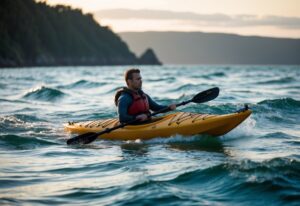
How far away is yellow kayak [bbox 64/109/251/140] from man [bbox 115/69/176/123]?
222 mm

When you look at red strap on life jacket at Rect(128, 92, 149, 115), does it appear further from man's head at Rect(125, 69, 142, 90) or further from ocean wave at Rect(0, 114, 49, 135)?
ocean wave at Rect(0, 114, 49, 135)

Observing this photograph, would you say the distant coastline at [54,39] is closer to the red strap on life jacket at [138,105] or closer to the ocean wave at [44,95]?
the ocean wave at [44,95]

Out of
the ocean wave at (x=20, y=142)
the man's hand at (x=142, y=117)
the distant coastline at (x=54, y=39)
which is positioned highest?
the distant coastline at (x=54, y=39)

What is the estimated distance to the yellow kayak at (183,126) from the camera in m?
8.34

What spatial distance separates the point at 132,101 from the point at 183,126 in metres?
0.92

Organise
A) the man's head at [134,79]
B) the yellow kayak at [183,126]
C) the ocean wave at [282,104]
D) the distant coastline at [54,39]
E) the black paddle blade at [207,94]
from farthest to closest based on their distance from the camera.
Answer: the distant coastline at [54,39], the ocean wave at [282,104], the black paddle blade at [207,94], the man's head at [134,79], the yellow kayak at [183,126]

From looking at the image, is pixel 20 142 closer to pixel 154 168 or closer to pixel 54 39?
pixel 154 168

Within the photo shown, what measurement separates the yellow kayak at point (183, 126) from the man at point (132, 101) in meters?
0.22

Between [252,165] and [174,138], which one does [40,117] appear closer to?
[174,138]

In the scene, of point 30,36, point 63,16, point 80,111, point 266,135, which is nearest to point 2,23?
point 30,36

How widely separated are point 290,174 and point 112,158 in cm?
256

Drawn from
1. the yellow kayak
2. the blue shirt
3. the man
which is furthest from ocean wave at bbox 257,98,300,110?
the blue shirt

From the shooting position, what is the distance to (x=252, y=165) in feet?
20.7

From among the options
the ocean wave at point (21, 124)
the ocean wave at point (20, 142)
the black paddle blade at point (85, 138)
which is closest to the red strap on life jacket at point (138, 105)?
the black paddle blade at point (85, 138)
